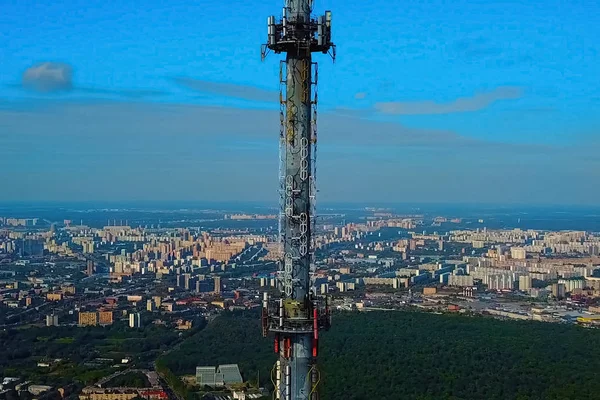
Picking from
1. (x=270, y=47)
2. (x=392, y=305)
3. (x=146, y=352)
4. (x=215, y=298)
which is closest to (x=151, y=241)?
(x=215, y=298)

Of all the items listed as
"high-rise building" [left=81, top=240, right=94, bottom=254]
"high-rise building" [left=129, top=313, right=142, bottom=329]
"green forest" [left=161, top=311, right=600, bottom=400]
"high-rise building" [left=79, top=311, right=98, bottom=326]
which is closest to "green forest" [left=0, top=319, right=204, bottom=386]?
"high-rise building" [left=129, top=313, right=142, bottom=329]

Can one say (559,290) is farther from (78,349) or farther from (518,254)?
(78,349)

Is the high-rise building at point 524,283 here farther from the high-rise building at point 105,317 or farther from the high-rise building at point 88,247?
the high-rise building at point 88,247

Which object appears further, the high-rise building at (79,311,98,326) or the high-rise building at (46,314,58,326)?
the high-rise building at (79,311,98,326)


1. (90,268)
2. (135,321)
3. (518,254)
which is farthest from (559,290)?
(90,268)

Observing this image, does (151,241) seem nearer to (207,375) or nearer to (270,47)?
(207,375)

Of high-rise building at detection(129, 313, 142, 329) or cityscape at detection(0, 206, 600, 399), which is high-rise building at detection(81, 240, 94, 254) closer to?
cityscape at detection(0, 206, 600, 399)
